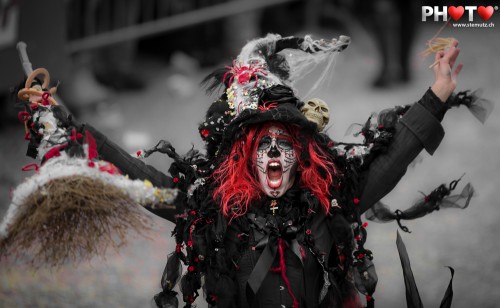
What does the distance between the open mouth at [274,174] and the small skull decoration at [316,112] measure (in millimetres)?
231

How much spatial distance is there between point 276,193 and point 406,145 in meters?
0.51

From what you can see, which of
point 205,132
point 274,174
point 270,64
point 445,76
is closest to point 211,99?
point 270,64

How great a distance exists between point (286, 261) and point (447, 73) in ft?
2.92

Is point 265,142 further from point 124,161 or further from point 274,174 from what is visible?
point 124,161

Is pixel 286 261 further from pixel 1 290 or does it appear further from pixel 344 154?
pixel 1 290

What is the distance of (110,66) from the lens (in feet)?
22.6

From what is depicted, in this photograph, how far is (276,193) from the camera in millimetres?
2846

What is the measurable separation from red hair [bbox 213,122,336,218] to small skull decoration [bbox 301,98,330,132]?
0.30 feet

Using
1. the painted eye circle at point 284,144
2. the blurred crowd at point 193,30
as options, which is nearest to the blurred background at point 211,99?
the blurred crowd at point 193,30

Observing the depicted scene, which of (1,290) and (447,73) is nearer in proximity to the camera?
(447,73)

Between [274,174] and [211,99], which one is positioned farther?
[211,99]

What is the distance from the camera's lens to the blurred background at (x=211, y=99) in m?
5.01

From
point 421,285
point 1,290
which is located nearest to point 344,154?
point 421,285

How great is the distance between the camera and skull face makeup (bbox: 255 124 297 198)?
2832 millimetres
